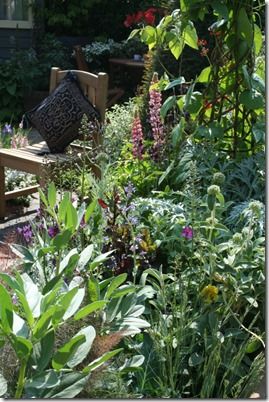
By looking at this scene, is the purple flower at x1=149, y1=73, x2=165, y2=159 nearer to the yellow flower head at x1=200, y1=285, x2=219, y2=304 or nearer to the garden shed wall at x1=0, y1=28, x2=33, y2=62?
the yellow flower head at x1=200, y1=285, x2=219, y2=304

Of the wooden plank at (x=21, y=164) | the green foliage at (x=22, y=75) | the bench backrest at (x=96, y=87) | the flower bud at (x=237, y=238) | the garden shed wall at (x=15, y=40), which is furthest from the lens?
the garden shed wall at (x=15, y=40)

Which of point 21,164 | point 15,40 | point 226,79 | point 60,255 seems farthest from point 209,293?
point 15,40

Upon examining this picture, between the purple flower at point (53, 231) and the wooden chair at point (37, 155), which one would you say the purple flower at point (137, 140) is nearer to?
the purple flower at point (53, 231)

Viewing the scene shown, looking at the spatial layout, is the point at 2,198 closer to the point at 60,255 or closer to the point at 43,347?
the point at 60,255

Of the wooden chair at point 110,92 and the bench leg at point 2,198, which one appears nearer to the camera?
the bench leg at point 2,198

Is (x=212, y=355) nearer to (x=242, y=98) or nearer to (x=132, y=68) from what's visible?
(x=242, y=98)

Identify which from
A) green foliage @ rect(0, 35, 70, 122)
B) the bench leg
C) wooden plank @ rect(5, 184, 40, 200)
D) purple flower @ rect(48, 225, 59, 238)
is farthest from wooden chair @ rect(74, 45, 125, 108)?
purple flower @ rect(48, 225, 59, 238)

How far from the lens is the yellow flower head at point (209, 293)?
2.03 meters

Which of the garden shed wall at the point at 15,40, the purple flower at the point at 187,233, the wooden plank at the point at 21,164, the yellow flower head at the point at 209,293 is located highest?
the purple flower at the point at 187,233

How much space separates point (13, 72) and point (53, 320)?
8.37 m

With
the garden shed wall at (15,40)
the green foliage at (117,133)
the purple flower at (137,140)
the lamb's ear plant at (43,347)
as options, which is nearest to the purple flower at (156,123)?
the purple flower at (137,140)

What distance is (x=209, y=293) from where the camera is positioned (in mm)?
2033

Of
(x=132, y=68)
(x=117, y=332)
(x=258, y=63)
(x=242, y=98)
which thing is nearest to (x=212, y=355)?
(x=117, y=332)

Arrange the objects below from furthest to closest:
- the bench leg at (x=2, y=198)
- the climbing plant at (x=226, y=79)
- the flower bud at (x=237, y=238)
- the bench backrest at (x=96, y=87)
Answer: the bench leg at (x=2, y=198), the bench backrest at (x=96, y=87), the climbing plant at (x=226, y=79), the flower bud at (x=237, y=238)
